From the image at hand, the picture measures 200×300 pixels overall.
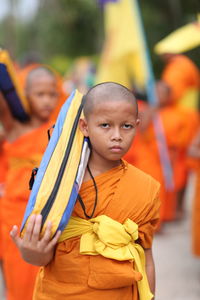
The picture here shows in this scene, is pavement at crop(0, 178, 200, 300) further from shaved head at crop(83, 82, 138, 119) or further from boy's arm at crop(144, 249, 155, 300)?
shaved head at crop(83, 82, 138, 119)

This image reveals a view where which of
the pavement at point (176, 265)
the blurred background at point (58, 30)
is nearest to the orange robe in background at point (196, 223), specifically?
the pavement at point (176, 265)

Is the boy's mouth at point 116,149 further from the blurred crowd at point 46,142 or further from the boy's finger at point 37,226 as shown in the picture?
the blurred crowd at point 46,142

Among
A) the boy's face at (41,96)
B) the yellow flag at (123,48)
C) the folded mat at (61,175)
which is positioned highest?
the yellow flag at (123,48)

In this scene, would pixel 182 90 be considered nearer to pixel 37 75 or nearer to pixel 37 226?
pixel 37 75

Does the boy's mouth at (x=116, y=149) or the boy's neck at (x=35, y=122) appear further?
the boy's neck at (x=35, y=122)

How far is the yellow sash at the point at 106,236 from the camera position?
88.7 inches

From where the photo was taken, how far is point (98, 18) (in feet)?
64.5

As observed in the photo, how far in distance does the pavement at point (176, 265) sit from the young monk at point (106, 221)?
91.5 inches

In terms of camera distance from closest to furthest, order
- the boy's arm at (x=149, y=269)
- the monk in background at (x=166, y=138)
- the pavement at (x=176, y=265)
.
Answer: the boy's arm at (x=149, y=269) → the pavement at (x=176, y=265) → the monk in background at (x=166, y=138)

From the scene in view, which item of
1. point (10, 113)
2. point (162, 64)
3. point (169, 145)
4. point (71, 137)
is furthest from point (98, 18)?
point (71, 137)

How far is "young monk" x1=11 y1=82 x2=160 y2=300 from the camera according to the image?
225cm

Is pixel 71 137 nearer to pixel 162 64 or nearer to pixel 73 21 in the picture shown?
pixel 162 64

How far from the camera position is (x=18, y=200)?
11.9ft

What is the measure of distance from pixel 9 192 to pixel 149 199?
1556 mm
